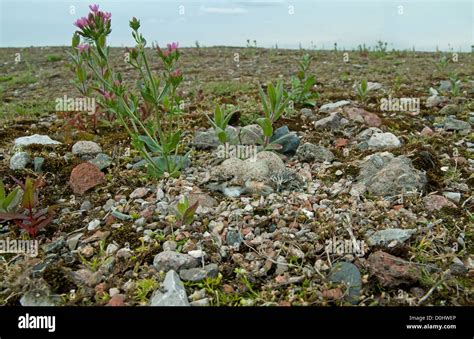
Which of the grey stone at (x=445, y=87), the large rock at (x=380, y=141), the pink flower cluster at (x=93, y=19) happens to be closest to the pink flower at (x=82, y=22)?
the pink flower cluster at (x=93, y=19)

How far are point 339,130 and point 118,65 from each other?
30.7 feet

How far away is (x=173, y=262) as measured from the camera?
3.03m

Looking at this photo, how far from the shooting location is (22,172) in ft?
14.8

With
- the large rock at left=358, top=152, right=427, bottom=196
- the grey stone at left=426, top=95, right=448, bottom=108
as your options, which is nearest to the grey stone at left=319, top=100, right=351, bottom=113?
the grey stone at left=426, top=95, right=448, bottom=108

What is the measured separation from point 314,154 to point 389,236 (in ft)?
5.30

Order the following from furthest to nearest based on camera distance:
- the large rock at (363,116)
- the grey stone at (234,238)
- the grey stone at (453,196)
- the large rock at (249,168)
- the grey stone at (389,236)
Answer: the large rock at (363,116)
the large rock at (249,168)
the grey stone at (453,196)
the grey stone at (234,238)
the grey stone at (389,236)

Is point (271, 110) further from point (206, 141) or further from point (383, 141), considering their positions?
point (383, 141)

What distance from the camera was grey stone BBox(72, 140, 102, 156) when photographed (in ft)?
16.3

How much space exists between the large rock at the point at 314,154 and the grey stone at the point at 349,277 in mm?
1808

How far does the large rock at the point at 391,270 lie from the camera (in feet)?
9.36

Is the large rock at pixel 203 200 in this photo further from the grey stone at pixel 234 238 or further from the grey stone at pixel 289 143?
the grey stone at pixel 289 143

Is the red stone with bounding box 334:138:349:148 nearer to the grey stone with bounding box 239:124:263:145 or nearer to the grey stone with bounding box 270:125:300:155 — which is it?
the grey stone with bounding box 270:125:300:155

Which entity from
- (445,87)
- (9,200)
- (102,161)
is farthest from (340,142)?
(445,87)
